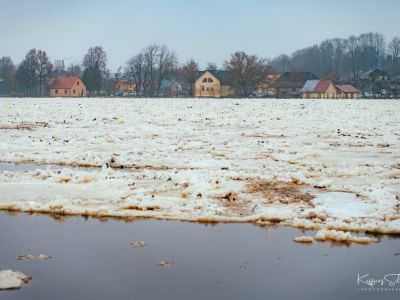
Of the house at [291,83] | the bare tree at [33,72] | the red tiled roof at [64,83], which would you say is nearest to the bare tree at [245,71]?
the house at [291,83]

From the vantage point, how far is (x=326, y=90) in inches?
3834

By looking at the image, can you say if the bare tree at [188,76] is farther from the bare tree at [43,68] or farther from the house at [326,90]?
the bare tree at [43,68]

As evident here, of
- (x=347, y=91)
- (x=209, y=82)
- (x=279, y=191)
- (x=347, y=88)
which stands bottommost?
(x=279, y=191)

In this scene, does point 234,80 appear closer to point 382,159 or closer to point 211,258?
point 382,159

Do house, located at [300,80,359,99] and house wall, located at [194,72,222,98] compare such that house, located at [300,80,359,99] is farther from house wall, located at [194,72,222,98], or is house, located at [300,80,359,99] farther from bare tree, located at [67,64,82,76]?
bare tree, located at [67,64,82,76]

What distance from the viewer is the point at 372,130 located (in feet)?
62.7

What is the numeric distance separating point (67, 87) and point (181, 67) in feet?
82.2

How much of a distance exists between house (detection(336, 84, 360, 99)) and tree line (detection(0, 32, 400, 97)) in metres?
14.4

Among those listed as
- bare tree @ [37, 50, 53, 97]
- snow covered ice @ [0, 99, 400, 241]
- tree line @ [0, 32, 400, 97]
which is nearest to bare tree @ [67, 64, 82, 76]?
tree line @ [0, 32, 400, 97]

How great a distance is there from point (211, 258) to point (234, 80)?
79.6 metres

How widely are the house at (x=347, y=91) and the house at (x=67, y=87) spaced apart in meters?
53.5

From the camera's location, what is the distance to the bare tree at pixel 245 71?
8184cm

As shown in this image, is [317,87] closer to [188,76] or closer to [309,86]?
[309,86]

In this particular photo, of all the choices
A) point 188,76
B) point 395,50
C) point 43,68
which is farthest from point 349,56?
point 43,68
